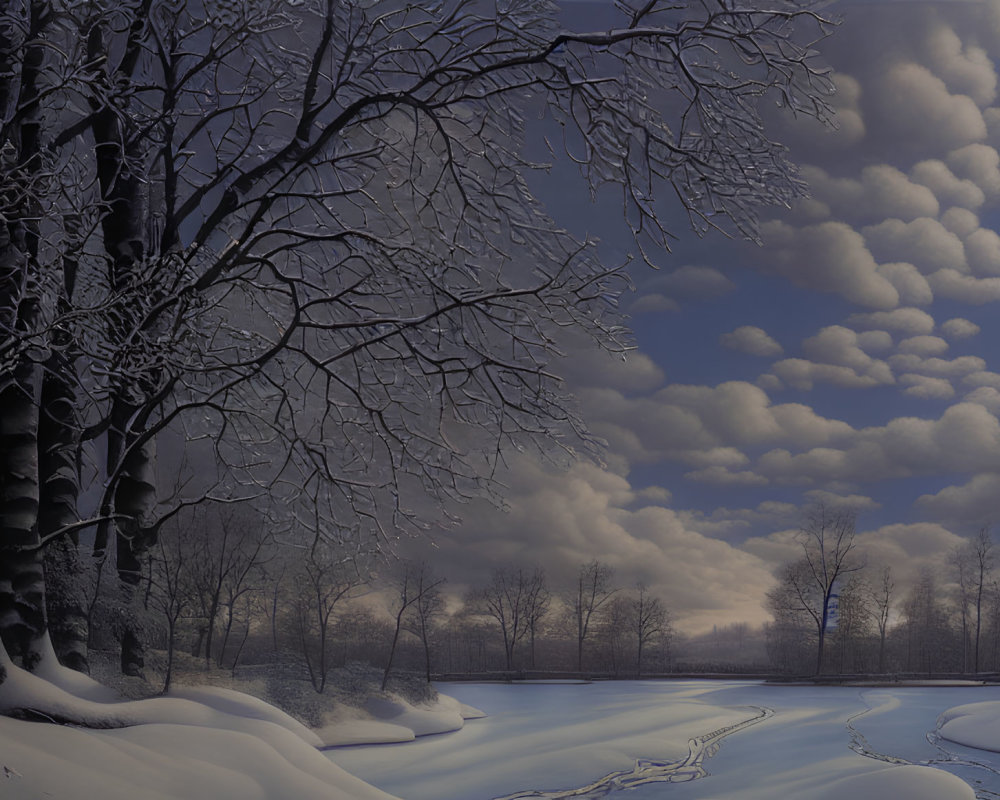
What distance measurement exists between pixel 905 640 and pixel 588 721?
3966 millimetres

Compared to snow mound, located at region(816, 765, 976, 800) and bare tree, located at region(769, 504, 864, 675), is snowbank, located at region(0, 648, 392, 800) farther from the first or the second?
bare tree, located at region(769, 504, 864, 675)

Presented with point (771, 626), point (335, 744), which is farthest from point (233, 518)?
point (771, 626)

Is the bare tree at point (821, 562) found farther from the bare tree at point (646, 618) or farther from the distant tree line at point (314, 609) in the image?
the distant tree line at point (314, 609)

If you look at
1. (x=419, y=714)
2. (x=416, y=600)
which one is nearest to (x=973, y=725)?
(x=419, y=714)

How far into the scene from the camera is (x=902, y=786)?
4.37m

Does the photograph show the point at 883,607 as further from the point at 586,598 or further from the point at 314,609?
the point at 314,609

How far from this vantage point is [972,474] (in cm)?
733

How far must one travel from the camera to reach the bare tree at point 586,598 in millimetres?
5867

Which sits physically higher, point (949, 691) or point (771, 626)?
point (771, 626)

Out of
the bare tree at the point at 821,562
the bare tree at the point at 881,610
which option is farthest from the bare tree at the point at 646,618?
the bare tree at the point at 881,610

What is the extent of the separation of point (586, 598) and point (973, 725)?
267cm

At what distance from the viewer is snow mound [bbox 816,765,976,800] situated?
14.0ft

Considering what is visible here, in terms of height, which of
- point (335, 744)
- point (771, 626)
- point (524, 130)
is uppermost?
point (524, 130)

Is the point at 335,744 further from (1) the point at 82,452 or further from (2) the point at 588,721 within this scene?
(1) the point at 82,452
